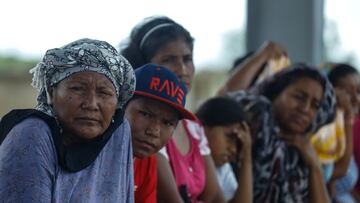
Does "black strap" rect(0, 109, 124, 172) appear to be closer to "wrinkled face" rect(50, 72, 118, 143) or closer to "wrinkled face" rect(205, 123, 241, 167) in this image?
"wrinkled face" rect(50, 72, 118, 143)

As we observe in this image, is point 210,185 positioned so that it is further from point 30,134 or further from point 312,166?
point 30,134

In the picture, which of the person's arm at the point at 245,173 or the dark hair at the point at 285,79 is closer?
the person's arm at the point at 245,173

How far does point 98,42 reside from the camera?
2.21 m

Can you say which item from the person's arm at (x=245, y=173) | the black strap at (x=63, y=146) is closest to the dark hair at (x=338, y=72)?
the person's arm at (x=245, y=173)

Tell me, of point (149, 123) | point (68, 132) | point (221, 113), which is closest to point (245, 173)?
point (221, 113)

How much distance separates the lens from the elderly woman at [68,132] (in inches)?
79.1

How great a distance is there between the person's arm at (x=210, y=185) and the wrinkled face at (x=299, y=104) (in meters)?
0.63

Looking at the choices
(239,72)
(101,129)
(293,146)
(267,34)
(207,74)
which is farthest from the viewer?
(207,74)

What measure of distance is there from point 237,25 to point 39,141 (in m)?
3.51

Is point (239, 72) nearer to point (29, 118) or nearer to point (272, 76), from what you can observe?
point (272, 76)

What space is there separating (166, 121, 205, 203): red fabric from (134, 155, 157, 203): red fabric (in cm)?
34

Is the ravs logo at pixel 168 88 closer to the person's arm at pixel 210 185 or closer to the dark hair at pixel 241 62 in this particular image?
the person's arm at pixel 210 185

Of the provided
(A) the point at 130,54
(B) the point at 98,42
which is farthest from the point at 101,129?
(A) the point at 130,54

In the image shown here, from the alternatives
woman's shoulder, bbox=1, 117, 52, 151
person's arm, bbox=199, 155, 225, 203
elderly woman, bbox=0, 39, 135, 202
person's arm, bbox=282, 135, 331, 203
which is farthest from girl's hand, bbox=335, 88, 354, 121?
woman's shoulder, bbox=1, 117, 52, 151
